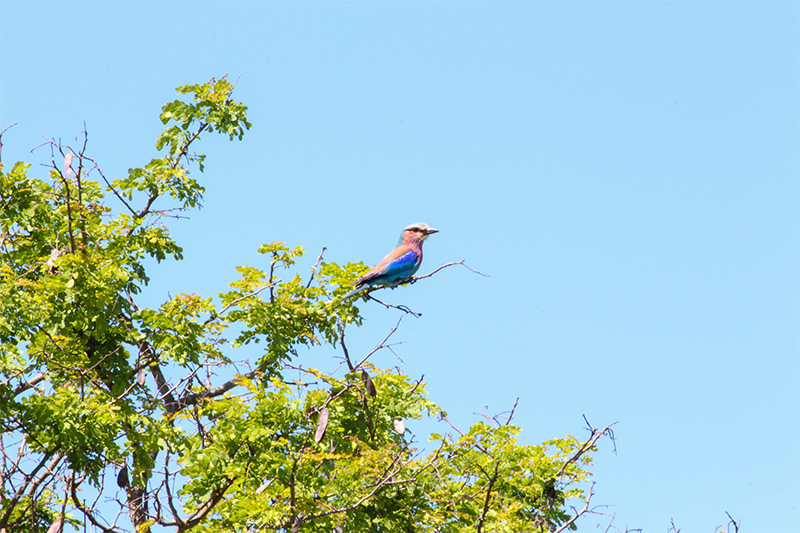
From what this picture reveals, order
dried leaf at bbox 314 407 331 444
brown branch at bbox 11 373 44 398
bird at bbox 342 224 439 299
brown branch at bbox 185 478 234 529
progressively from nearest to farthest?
dried leaf at bbox 314 407 331 444 → brown branch at bbox 185 478 234 529 → brown branch at bbox 11 373 44 398 → bird at bbox 342 224 439 299

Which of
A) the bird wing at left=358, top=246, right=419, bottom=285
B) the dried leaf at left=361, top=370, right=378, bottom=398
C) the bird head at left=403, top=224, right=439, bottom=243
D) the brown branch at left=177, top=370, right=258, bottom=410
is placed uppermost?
the bird head at left=403, top=224, right=439, bottom=243

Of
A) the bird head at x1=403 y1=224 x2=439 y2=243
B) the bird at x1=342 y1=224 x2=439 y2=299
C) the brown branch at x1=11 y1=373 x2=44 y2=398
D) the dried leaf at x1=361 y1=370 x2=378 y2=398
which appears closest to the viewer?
the dried leaf at x1=361 y1=370 x2=378 y2=398

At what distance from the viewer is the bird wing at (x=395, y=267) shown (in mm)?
11633

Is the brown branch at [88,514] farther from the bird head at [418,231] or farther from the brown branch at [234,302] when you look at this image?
the bird head at [418,231]

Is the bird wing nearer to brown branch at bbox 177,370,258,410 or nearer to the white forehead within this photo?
the white forehead

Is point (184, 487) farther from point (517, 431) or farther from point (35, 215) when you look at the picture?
point (35, 215)

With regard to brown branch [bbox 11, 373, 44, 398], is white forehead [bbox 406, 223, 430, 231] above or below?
above

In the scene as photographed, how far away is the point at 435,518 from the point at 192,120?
569 cm

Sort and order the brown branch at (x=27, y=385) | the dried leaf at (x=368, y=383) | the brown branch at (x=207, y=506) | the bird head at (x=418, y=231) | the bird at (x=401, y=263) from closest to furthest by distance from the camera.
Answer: the dried leaf at (x=368, y=383) → the brown branch at (x=207, y=506) → the brown branch at (x=27, y=385) → the bird at (x=401, y=263) → the bird head at (x=418, y=231)

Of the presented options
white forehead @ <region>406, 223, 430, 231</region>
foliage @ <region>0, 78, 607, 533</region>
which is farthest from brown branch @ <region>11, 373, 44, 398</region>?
white forehead @ <region>406, 223, 430, 231</region>

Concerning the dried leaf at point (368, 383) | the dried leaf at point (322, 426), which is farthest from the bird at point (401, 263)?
the dried leaf at point (322, 426)

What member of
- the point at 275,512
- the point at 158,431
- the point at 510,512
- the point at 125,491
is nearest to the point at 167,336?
the point at 158,431

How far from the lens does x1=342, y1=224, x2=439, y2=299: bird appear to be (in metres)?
11.6

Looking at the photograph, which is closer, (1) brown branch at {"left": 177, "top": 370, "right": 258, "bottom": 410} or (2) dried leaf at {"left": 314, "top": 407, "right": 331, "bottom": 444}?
(2) dried leaf at {"left": 314, "top": 407, "right": 331, "bottom": 444}
